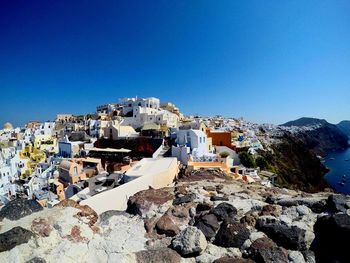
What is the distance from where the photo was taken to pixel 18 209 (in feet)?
23.2

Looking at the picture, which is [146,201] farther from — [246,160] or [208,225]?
[246,160]

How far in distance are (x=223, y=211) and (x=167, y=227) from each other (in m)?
2.05

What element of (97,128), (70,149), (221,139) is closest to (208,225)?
(221,139)

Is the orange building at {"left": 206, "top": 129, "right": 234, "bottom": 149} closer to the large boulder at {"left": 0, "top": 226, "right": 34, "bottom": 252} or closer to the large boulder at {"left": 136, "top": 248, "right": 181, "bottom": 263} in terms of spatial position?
the large boulder at {"left": 136, "top": 248, "right": 181, "bottom": 263}

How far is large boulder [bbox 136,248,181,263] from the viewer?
20.4ft

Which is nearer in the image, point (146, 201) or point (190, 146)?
point (146, 201)

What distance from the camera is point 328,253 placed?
623 cm

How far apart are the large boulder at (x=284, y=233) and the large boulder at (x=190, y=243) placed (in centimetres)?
194

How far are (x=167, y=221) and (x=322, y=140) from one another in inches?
6902

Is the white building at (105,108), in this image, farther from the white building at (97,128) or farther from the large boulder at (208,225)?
the large boulder at (208,225)

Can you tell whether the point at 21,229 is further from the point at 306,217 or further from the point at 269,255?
the point at 306,217

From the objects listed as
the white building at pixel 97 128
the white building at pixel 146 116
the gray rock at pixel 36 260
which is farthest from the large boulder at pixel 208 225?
the white building at pixel 97 128

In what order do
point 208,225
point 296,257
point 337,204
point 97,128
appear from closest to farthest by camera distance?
point 296,257, point 208,225, point 337,204, point 97,128

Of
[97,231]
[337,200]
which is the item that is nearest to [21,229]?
[97,231]
